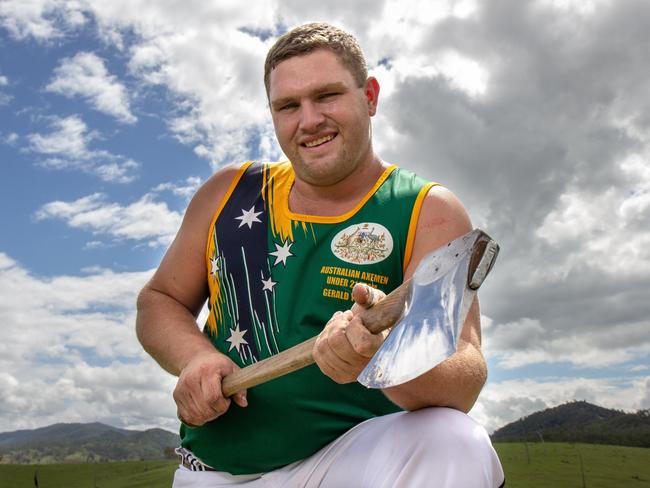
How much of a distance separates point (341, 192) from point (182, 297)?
1148mm

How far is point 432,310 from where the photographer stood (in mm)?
1931

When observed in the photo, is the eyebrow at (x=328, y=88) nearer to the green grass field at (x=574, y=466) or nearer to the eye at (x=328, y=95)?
the eye at (x=328, y=95)

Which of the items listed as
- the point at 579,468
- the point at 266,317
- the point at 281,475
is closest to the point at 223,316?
the point at 266,317

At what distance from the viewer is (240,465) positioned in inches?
121

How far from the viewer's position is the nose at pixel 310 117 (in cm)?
311

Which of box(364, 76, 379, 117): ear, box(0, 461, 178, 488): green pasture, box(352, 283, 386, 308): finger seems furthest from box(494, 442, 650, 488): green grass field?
box(352, 283, 386, 308): finger

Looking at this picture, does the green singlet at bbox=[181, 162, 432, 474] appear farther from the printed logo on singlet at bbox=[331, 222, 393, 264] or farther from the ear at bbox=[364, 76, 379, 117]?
the ear at bbox=[364, 76, 379, 117]

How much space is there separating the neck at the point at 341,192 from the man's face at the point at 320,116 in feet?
0.17

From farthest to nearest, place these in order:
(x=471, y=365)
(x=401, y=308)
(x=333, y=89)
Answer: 1. (x=333, y=89)
2. (x=471, y=365)
3. (x=401, y=308)

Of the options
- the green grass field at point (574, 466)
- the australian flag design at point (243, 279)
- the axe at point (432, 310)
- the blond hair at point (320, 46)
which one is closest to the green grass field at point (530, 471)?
the green grass field at point (574, 466)

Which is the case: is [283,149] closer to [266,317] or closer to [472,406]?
[266,317]

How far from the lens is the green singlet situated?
291 centimetres

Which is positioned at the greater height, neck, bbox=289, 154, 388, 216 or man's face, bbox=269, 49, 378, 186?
A: man's face, bbox=269, 49, 378, 186

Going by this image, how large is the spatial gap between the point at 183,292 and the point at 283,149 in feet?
3.47
